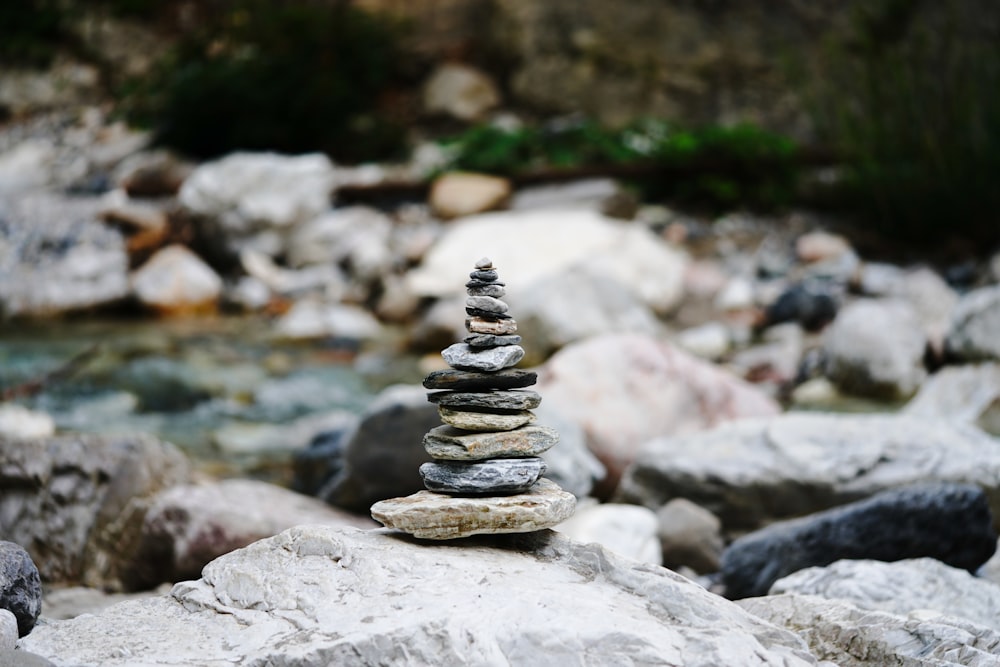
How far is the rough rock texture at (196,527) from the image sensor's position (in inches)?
139

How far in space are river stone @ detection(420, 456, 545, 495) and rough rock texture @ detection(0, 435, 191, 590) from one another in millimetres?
1760

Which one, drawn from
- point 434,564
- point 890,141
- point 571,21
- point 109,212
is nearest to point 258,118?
point 109,212

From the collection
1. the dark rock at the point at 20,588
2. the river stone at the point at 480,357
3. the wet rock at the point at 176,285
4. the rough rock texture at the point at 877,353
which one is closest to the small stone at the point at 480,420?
the river stone at the point at 480,357

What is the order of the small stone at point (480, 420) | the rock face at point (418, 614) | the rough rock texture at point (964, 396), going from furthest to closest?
the rough rock texture at point (964, 396) → the small stone at point (480, 420) → the rock face at point (418, 614)

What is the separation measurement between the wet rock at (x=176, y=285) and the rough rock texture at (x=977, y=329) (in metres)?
7.02

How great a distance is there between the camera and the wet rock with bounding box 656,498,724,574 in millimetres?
3807

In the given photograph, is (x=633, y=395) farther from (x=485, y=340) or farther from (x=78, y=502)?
(x=78, y=502)

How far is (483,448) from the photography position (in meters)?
2.54

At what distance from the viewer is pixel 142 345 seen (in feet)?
26.1

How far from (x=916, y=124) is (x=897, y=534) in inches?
296

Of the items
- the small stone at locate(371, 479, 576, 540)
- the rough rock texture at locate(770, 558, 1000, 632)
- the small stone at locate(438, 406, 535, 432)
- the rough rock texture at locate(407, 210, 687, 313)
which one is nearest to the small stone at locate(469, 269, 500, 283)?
the small stone at locate(438, 406, 535, 432)

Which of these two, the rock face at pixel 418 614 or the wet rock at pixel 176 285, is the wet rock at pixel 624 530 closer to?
the rock face at pixel 418 614

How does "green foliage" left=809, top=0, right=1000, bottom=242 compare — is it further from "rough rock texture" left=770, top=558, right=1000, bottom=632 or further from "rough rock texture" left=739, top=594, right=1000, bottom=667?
"rough rock texture" left=739, top=594, right=1000, bottom=667

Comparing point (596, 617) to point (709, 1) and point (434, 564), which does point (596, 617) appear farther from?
point (709, 1)
